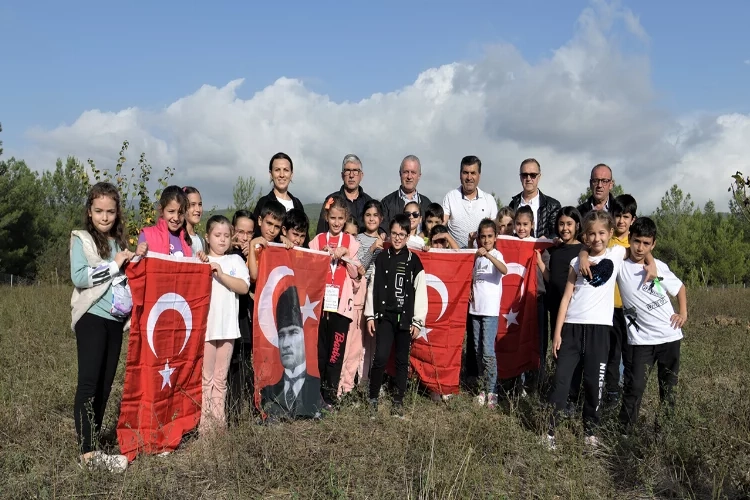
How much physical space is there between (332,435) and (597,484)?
2193mm

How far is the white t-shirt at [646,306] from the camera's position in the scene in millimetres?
5266

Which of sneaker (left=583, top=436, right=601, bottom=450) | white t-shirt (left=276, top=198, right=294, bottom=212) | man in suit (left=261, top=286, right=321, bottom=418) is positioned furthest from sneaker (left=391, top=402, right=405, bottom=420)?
white t-shirt (left=276, top=198, right=294, bottom=212)

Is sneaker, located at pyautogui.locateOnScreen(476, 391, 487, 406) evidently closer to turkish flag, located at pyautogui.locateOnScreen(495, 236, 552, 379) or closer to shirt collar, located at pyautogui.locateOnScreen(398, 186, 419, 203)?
turkish flag, located at pyautogui.locateOnScreen(495, 236, 552, 379)

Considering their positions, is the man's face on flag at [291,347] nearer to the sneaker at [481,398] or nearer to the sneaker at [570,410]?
the sneaker at [481,398]

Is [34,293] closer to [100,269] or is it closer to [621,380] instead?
[100,269]

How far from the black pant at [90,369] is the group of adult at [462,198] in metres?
2.91

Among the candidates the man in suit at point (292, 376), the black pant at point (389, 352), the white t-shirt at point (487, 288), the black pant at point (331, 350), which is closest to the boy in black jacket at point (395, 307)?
the black pant at point (389, 352)

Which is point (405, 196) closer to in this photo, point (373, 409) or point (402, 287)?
point (402, 287)

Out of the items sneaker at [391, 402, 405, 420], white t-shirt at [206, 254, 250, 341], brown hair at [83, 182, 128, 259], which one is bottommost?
sneaker at [391, 402, 405, 420]

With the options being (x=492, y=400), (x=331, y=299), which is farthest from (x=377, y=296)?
(x=492, y=400)

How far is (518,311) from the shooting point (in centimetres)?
703

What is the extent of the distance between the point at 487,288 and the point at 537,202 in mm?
1340

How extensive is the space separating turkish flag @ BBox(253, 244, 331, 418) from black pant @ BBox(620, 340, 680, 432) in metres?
2.93

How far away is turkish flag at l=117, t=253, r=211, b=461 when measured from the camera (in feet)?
15.7
